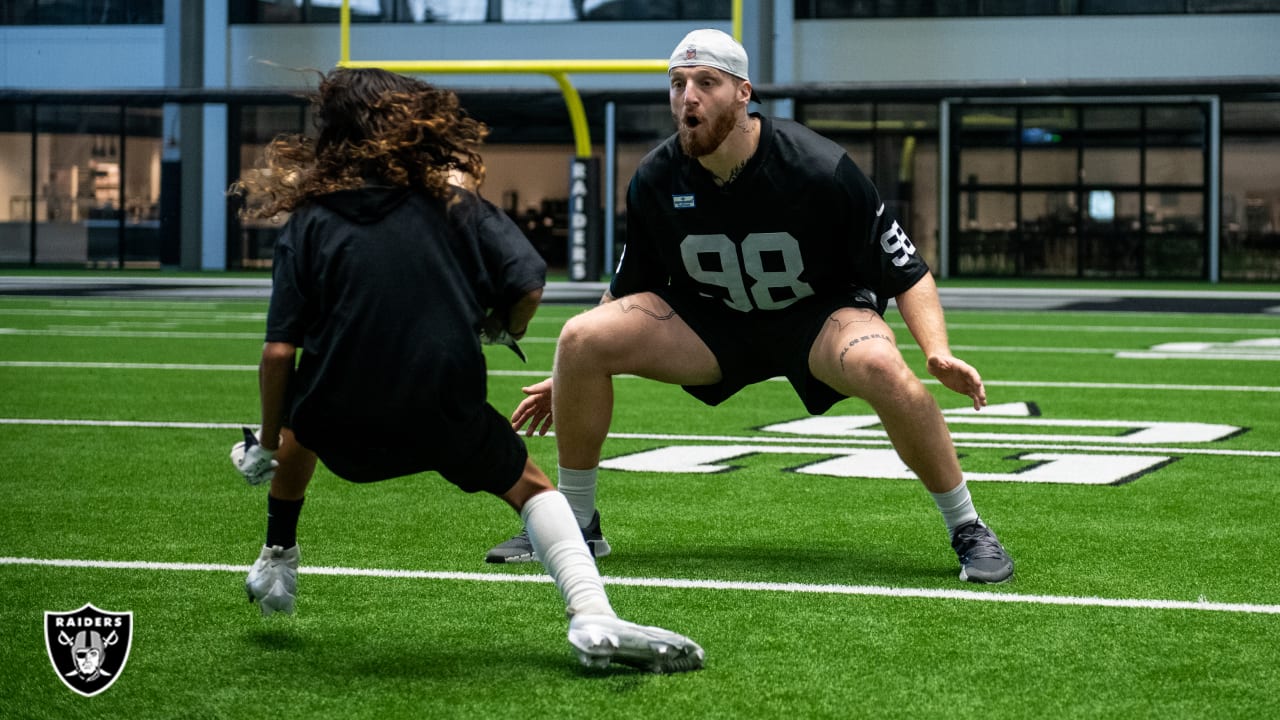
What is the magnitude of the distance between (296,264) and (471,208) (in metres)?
0.39

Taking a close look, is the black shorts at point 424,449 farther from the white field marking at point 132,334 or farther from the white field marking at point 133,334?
the white field marking at point 132,334

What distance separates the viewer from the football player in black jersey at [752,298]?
4.94 meters

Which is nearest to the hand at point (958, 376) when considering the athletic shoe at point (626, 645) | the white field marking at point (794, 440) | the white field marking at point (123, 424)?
the athletic shoe at point (626, 645)

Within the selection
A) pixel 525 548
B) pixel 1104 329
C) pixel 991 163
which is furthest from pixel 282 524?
pixel 991 163

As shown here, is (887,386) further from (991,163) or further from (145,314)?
(991,163)

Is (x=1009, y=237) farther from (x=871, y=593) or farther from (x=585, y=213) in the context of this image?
(x=871, y=593)

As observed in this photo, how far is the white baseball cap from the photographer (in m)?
4.84

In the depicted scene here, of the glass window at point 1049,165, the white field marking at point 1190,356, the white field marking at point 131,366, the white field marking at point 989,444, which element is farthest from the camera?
the glass window at point 1049,165

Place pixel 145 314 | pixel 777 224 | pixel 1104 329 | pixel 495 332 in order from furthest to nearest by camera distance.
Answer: pixel 145 314, pixel 1104 329, pixel 777 224, pixel 495 332

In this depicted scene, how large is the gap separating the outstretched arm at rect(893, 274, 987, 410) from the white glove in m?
A: 1.66

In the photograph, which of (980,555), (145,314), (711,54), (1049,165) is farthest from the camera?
(1049,165)

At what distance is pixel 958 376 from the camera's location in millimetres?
4566

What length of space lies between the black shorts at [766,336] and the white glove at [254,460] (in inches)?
65.4

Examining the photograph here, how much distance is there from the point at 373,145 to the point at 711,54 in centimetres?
133
